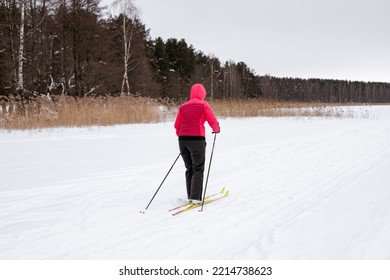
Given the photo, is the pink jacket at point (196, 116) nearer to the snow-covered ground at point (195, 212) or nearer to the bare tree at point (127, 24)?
the snow-covered ground at point (195, 212)

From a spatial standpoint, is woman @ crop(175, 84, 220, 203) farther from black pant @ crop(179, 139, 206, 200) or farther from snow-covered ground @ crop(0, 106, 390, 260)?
snow-covered ground @ crop(0, 106, 390, 260)

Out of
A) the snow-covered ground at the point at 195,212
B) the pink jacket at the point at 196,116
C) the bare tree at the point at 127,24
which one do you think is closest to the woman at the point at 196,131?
the pink jacket at the point at 196,116

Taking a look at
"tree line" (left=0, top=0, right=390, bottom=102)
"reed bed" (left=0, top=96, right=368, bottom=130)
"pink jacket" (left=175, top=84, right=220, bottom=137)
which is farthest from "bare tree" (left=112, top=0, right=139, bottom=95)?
"pink jacket" (left=175, top=84, right=220, bottom=137)

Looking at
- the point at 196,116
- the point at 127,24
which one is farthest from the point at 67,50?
the point at 196,116

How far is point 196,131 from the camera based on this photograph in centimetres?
466

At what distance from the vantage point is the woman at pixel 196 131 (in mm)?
4684

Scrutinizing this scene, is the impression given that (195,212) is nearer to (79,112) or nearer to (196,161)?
(196,161)

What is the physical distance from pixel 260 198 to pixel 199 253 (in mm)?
1935

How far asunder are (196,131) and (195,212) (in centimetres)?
115

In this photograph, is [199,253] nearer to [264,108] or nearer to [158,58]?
[264,108]

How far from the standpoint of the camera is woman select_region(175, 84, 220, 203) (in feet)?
15.4

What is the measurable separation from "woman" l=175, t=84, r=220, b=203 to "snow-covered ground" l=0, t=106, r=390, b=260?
0.40 meters

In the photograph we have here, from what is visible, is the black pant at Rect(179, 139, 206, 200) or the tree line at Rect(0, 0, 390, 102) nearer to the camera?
the black pant at Rect(179, 139, 206, 200)

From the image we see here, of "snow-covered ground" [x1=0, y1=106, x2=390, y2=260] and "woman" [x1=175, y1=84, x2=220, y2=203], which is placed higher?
"woman" [x1=175, y1=84, x2=220, y2=203]
